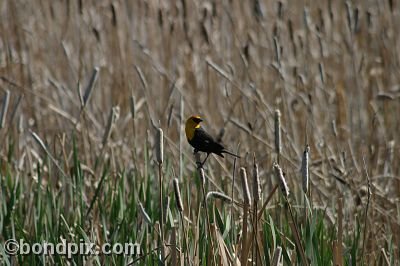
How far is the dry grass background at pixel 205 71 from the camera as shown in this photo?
10.7 ft

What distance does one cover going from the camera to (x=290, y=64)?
3908mm

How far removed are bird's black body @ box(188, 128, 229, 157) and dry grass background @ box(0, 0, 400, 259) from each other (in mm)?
1210

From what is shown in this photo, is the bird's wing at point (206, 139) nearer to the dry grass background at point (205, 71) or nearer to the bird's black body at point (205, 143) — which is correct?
the bird's black body at point (205, 143)

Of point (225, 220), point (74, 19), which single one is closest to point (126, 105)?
point (74, 19)

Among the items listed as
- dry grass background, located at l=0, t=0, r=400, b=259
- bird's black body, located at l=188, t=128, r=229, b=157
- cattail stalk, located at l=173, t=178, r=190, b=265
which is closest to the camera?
cattail stalk, located at l=173, t=178, r=190, b=265

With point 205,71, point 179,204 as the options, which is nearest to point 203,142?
point 179,204

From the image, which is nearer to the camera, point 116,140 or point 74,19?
point 116,140

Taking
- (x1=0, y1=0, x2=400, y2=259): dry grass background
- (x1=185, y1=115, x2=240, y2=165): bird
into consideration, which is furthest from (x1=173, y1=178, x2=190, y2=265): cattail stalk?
(x1=0, y1=0, x2=400, y2=259): dry grass background

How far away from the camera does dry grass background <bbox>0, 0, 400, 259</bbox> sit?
3.26 meters

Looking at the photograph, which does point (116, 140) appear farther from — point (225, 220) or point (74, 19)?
point (225, 220)

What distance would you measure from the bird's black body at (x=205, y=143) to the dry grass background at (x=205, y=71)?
1.21 m

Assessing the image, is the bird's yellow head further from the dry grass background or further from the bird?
the dry grass background

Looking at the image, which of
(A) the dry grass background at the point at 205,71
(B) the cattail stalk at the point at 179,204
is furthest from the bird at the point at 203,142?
(A) the dry grass background at the point at 205,71

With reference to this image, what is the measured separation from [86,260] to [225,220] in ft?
1.49
